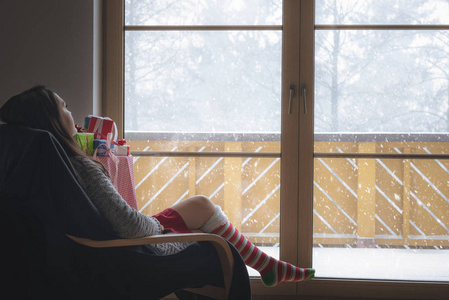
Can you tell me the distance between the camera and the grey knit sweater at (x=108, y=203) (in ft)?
4.83

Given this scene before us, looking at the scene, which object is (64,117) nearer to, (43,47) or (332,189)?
(43,47)

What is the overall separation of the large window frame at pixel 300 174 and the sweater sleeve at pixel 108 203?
1.08 meters

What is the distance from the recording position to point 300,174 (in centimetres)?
240

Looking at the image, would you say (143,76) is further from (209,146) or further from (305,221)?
(305,221)

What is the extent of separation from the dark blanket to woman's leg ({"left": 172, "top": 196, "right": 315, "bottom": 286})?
469mm

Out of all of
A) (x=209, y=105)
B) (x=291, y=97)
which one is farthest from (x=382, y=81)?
(x=209, y=105)

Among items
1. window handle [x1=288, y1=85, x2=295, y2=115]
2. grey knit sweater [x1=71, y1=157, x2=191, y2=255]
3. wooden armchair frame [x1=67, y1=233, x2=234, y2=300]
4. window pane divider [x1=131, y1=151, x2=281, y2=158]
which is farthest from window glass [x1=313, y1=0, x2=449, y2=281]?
grey knit sweater [x1=71, y1=157, x2=191, y2=255]

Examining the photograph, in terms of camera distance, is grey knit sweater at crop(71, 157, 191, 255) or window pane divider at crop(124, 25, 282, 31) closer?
grey knit sweater at crop(71, 157, 191, 255)

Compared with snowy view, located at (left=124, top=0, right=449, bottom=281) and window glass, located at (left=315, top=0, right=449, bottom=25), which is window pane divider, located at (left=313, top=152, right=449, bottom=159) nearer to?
snowy view, located at (left=124, top=0, right=449, bottom=281)

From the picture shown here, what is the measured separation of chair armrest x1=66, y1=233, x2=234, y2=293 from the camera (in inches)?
54.8

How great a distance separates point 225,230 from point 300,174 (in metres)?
0.67

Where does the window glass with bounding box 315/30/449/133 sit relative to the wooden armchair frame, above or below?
above

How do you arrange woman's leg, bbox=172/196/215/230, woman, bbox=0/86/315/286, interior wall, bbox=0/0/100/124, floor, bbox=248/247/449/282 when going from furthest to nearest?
1. floor, bbox=248/247/449/282
2. interior wall, bbox=0/0/100/124
3. woman's leg, bbox=172/196/215/230
4. woman, bbox=0/86/315/286

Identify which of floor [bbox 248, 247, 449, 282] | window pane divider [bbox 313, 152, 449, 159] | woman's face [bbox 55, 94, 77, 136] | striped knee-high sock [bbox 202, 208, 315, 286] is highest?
woman's face [bbox 55, 94, 77, 136]
